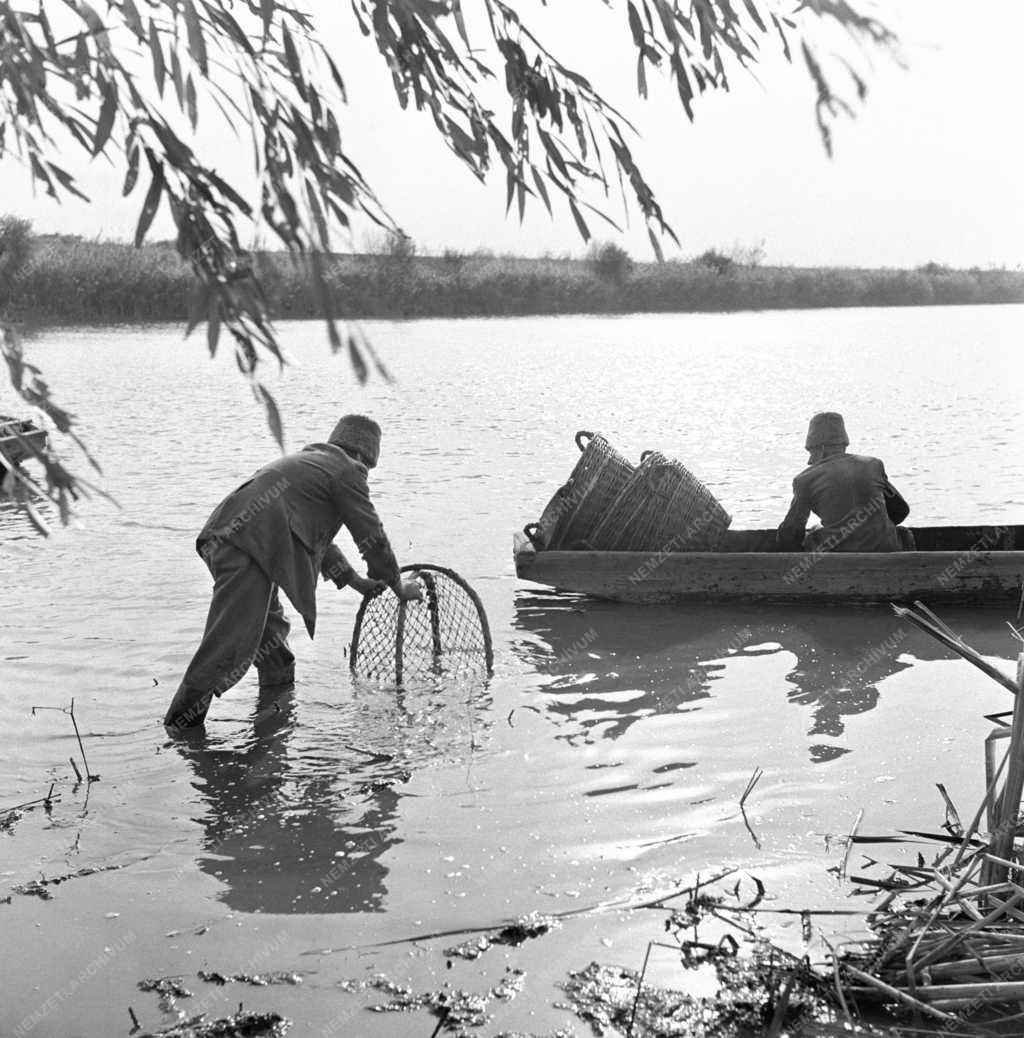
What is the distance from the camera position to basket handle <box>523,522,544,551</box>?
9.21 meters

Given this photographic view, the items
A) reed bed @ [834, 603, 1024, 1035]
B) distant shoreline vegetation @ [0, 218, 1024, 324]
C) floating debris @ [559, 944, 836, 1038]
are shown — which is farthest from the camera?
distant shoreline vegetation @ [0, 218, 1024, 324]

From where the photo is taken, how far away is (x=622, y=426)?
22797 mm

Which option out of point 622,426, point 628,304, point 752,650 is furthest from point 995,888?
point 628,304

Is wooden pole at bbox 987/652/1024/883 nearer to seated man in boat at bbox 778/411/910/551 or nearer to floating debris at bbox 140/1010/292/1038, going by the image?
floating debris at bbox 140/1010/292/1038

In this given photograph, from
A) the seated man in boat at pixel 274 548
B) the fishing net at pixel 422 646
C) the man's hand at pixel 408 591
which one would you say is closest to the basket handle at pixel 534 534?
the fishing net at pixel 422 646

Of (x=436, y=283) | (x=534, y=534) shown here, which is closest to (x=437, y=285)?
(x=436, y=283)

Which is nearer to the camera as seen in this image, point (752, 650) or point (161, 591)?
point (752, 650)

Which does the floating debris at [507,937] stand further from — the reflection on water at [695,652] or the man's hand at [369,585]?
the man's hand at [369,585]

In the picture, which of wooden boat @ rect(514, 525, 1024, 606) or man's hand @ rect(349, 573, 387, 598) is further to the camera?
wooden boat @ rect(514, 525, 1024, 606)

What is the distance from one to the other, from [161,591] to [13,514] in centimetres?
422

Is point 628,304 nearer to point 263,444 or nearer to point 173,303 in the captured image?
point 173,303

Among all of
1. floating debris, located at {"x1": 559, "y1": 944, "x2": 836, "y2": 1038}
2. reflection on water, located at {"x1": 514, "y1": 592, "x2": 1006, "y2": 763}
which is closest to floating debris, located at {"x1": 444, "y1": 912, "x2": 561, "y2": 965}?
floating debris, located at {"x1": 559, "y1": 944, "x2": 836, "y2": 1038}

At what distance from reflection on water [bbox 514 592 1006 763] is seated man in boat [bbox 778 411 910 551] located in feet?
1.60

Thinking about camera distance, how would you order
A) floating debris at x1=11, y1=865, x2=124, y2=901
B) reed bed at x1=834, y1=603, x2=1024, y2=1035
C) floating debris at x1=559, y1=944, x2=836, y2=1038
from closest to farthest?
reed bed at x1=834, y1=603, x2=1024, y2=1035, floating debris at x1=559, y1=944, x2=836, y2=1038, floating debris at x1=11, y1=865, x2=124, y2=901
